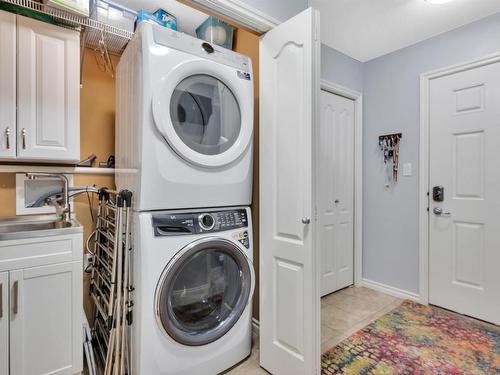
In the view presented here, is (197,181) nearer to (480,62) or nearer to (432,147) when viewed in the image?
(432,147)

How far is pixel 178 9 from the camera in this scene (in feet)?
6.48

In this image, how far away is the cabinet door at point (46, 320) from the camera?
4.43 feet

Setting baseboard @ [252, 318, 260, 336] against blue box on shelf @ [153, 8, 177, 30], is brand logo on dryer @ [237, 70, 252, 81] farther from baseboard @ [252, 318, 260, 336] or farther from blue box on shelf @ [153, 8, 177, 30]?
baseboard @ [252, 318, 260, 336]

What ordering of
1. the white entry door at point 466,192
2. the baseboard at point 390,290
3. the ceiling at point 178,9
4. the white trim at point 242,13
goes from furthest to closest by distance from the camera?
the baseboard at point 390,290 < the white entry door at point 466,192 < the ceiling at point 178,9 < the white trim at point 242,13

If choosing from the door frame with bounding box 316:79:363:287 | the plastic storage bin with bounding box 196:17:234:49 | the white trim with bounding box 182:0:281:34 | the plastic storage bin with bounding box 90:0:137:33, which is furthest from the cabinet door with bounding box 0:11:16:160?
the door frame with bounding box 316:79:363:287

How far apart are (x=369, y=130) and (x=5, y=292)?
126 inches

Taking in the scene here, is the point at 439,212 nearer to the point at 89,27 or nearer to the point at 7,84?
the point at 89,27

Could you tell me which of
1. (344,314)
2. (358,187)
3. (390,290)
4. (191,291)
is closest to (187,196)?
(191,291)

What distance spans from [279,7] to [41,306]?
7.04ft

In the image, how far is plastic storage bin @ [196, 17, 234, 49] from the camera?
2031 millimetres

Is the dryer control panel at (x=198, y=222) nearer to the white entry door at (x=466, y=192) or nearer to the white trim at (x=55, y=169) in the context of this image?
the white trim at (x=55, y=169)

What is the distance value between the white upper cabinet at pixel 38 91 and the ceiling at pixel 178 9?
0.48 metres

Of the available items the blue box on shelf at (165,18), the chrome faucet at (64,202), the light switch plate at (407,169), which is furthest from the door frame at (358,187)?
the chrome faucet at (64,202)

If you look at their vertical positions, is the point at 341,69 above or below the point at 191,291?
above
